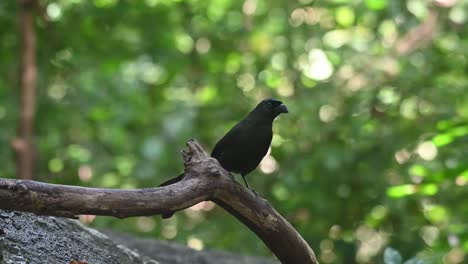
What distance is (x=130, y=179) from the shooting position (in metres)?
7.54

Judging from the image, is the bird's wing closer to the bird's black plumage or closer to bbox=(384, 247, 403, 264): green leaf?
the bird's black plumage

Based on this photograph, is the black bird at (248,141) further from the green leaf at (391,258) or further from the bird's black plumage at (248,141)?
the green leaf at (391,258)

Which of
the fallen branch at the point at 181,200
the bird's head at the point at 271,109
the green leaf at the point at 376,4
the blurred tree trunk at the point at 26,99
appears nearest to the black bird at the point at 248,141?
the bird's head at the point at 271,109

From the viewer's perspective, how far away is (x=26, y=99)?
5734mm

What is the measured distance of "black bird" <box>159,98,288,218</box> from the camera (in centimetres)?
400

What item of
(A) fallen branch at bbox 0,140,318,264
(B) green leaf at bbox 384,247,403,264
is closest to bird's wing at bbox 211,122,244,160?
(A) fallen branch at bbox 0,140,318,264

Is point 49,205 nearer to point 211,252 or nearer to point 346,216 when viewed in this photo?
point 211,252

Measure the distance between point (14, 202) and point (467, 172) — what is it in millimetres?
2717

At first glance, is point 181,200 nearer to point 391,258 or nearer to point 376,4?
point 391,258

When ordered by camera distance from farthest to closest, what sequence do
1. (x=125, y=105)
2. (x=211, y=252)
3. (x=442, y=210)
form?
(x=125, y=105) < (x=442, y=210) < (x=211, y=252)

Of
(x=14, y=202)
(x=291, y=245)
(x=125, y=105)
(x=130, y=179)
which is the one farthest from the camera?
(x=130, y=179)

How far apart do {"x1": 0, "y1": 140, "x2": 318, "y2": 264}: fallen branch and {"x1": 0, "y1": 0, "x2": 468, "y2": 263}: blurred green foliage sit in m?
3.14

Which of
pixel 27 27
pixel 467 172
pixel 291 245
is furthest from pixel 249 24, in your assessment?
pixel 291 245

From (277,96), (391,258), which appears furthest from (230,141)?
(277,96)
